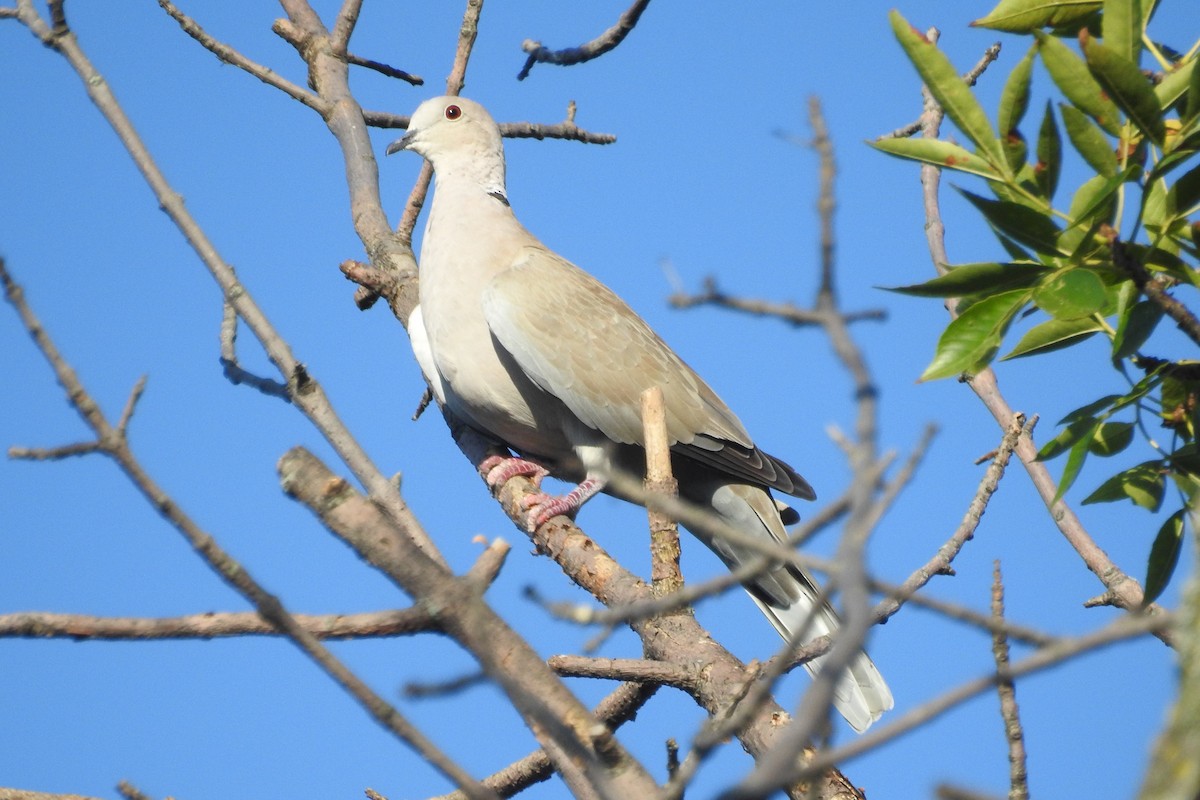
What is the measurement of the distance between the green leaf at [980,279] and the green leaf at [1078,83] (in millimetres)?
253

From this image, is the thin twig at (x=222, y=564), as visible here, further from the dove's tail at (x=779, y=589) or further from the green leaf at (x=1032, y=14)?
the dove's tail at (x=779, y=589)

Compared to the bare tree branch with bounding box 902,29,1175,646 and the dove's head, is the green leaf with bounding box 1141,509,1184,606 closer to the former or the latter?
the bare tree branch with bounding box 902,29,1175,646

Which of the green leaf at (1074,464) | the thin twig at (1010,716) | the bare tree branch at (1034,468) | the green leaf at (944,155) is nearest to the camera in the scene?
the thin twig at (1010,716)

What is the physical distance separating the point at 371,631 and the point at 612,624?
323 mm

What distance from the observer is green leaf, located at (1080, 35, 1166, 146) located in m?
1.78

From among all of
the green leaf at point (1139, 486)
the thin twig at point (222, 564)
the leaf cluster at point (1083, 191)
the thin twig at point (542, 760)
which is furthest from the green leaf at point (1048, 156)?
the thin twig at point (542, 760)

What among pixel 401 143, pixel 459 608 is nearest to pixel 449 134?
pixel 401 143

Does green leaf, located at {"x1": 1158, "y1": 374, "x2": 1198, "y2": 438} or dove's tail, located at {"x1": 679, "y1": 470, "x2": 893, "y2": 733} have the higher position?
dove's tail, located at {"x1": 679, "y1": 470, "x2": 893, "y2": 733}

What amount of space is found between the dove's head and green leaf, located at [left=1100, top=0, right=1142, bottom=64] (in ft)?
10.6

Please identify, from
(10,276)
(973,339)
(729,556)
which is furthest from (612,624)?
(729,556)

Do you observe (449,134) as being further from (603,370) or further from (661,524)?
(661,524)

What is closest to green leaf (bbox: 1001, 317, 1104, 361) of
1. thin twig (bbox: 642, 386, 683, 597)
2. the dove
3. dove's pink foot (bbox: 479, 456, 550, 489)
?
thin twig (bbox: 642, 386, 683, 597)

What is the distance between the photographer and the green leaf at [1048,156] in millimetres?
1926

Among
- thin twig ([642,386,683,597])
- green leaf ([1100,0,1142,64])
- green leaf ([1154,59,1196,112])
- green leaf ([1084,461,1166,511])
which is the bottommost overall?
green leaf ([1084,461,1166,511])
